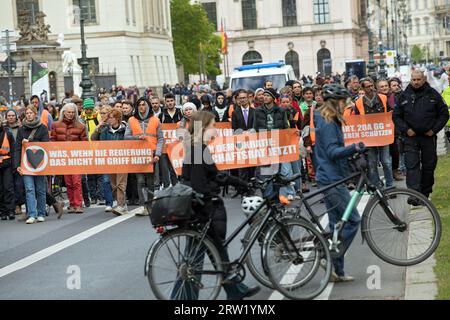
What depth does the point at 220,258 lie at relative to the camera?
999 centimetres

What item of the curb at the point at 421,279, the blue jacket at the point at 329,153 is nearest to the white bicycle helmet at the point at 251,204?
the blue jacket at the point at 329,153

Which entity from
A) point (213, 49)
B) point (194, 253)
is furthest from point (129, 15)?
point (194, 253)

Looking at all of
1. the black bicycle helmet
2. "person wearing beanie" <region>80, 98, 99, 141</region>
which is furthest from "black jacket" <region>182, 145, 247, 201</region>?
"person wearing beanie" <region>80, 98, 99, 141</region>

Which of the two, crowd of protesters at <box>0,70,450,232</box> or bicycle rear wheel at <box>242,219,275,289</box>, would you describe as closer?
bicycle rear wheel at <box>242,219,275,289</box>

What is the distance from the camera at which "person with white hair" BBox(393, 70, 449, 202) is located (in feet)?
49.6

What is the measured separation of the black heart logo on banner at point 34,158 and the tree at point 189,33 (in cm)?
8106

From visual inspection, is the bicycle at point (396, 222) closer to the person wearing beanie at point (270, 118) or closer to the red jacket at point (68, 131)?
the person wearing beanie at point (270, 118)

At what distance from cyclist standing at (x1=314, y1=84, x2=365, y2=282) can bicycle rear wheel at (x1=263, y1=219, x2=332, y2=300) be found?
535mm

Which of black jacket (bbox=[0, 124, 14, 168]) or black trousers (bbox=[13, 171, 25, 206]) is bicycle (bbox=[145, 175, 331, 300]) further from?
black trousers (bbox=[13, 171, 25, 206])

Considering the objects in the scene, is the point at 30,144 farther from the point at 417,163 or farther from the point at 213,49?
the point at 213,49

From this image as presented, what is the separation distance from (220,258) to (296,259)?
31.9 inches

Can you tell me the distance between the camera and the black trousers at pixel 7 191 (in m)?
19.2

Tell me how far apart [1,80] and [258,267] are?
163ft

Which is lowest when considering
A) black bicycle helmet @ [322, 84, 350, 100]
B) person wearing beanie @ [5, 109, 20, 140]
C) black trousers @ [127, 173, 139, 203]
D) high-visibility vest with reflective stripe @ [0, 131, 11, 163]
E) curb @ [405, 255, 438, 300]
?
black trousers @ [127, 173, 139, 203]
